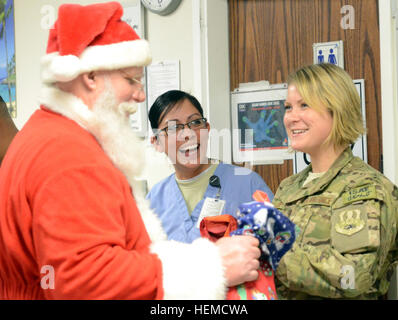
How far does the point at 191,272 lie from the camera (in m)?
0.98

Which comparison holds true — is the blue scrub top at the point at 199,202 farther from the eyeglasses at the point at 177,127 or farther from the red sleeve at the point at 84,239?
the red sleeve at the point at 84,239

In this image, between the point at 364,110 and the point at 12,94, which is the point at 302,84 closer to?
the point at 364,110

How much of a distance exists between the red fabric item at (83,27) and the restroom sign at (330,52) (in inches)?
64.1

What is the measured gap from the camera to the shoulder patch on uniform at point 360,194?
1393 millimetres

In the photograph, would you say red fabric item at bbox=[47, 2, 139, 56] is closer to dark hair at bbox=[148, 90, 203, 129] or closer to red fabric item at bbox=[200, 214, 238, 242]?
red fabric item at bbox=[200, 214, 238, 242]

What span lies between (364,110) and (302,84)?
87 centimetres

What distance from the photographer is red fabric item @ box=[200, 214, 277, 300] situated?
1098 millimetres

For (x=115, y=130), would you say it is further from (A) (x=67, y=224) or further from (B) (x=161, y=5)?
(B) (x=161, y=5)

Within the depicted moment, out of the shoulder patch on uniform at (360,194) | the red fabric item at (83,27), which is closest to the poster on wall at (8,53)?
the red fabric item at (83,27)

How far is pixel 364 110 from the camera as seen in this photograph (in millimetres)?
2357

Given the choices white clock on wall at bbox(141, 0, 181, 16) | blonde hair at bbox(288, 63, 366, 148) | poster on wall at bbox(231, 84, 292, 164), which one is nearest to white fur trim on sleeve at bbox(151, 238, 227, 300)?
blonde hair at bbox(288, 63, 366, 148)

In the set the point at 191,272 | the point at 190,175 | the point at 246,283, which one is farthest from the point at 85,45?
the point at 190,175

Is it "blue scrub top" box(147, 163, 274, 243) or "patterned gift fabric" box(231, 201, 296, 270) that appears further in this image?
"blue scrub top" box(147, 163, 274, 243)
